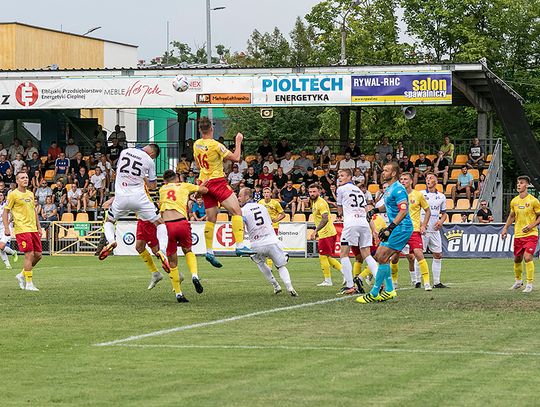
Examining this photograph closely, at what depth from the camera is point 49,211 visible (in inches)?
1567

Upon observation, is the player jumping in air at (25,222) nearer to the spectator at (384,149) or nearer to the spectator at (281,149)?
the spectator at (281,149)

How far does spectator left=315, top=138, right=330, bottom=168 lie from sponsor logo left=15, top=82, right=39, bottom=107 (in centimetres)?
1053

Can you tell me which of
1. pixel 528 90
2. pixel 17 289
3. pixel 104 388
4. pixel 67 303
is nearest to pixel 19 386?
pixel 104 388

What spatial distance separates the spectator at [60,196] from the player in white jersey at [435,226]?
20.4 meters

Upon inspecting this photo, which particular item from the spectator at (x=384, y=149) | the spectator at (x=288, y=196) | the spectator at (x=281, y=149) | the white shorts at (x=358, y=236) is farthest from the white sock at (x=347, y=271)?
the spectator at (x=281, y=149)

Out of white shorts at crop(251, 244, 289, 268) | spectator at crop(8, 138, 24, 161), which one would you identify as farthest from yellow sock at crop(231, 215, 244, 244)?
spectator at crop(8, 138, 24, 161)

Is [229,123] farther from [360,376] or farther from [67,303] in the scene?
[360,376]

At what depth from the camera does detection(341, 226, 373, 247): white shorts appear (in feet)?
65.0

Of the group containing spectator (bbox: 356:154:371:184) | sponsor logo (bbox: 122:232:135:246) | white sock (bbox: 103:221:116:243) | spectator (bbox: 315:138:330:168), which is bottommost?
sponsor logo (bbox: 122:232:135:246)

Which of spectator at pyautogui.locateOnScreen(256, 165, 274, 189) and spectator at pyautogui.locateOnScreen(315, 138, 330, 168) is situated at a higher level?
spectator at pyautogui.locateOnScreen(315, 138, 330, 168)

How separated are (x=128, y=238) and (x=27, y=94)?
7535mm

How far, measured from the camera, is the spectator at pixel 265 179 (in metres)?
39.3

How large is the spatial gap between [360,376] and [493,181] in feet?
97.1

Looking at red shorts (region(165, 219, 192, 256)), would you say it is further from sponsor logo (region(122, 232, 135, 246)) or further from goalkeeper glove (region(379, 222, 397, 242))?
sponsor logo (region(122, 232, 135, 246))
